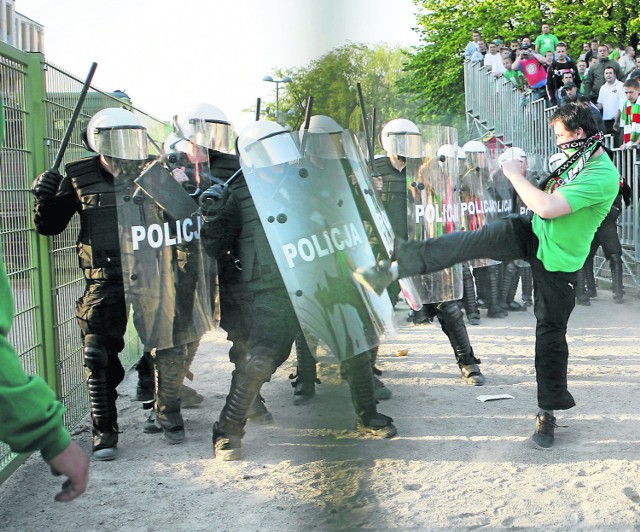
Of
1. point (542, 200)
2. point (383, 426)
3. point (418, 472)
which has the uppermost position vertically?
point (542, 200)

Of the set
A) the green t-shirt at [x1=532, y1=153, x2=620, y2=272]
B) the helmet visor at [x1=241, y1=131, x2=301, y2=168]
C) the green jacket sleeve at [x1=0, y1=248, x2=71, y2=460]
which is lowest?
the green jacket sleeve at [x1=0, y1=248, x2=71, y2=460]

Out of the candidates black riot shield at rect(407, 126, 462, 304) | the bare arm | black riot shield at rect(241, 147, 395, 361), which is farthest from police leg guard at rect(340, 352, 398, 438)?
black riot shield at rect(407, 126, 462, 304)

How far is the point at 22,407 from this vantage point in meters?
1.39

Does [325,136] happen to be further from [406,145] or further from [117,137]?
[406,145]

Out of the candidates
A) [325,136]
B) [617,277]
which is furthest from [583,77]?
[325,136]

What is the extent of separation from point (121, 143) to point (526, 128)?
37.9ft

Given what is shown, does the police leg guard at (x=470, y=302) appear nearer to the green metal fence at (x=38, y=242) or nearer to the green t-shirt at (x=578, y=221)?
the green t-shirt at (x=578, y=221)

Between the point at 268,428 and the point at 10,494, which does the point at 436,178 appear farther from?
the point at 10,494

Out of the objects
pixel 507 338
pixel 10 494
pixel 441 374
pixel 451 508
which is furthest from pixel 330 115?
pixel 507 338

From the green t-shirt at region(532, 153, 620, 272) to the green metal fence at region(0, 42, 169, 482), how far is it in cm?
253

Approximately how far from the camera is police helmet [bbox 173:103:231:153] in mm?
4543

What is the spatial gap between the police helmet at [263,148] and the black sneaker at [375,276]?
20.7 inches

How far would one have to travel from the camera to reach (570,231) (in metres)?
3.99

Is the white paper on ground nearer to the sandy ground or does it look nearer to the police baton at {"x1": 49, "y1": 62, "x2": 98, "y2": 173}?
the sandy ground
